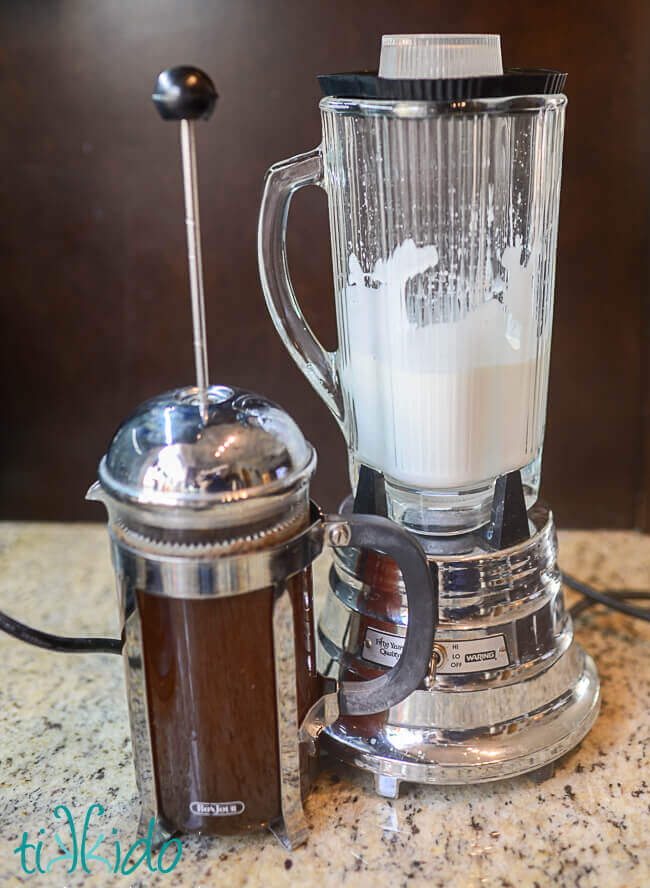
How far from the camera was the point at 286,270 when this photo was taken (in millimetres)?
678

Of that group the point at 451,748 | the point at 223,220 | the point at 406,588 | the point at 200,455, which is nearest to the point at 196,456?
the point at 200,455

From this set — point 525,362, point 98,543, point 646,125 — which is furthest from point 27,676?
point 646,125

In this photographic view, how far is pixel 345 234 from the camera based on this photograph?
2.12 ft

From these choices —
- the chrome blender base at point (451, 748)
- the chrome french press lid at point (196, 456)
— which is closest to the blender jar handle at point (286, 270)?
the chrome french press lid at point (196, 456)

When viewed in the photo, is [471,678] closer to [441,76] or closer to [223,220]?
[441,76]

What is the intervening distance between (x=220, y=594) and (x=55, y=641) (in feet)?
0.54

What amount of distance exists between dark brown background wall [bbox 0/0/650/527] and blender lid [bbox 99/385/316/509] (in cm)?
40

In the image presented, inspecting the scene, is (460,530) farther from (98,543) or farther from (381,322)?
(98,543)

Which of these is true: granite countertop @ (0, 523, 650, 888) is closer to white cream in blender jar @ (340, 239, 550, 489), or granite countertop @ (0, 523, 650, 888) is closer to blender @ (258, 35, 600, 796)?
blender @ (258, 35, 600, 796)

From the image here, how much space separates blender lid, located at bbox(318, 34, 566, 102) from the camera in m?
0.56

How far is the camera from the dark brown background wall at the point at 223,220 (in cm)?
85

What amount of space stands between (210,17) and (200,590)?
56 cm

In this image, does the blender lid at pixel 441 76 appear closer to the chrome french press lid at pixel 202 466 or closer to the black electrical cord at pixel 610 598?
the chrome french press lid at pixel 202 466

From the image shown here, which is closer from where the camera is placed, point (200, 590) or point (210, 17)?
point (200, 590)
